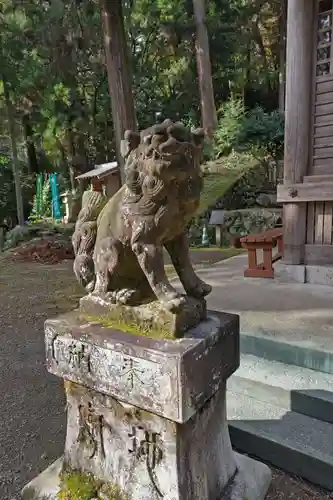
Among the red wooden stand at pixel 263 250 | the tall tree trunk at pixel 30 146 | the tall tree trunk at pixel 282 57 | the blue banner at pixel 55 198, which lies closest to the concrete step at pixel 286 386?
the red wooden stand at pixel 263 250

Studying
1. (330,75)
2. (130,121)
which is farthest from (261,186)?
(330,75)

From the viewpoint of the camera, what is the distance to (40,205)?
1471 cm

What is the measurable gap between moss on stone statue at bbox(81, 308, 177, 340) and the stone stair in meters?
1.05

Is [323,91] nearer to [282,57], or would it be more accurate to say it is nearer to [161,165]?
[161,165]

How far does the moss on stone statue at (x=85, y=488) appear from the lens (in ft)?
5.07

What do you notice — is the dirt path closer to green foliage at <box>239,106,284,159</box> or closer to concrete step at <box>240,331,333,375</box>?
concrete step at <box>240,331,333,375</box>

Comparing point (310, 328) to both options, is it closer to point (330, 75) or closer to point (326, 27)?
point (330, 75)

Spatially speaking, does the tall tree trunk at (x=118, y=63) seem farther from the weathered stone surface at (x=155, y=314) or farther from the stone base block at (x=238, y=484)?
the stone base block at (x=238, y=484)

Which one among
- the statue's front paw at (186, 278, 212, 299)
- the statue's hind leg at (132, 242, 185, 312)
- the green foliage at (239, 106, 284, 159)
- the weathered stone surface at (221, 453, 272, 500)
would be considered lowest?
the weathered stone surface at (221, 453, 272, 500)

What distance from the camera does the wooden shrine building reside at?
11.5ft

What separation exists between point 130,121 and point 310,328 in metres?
5.10

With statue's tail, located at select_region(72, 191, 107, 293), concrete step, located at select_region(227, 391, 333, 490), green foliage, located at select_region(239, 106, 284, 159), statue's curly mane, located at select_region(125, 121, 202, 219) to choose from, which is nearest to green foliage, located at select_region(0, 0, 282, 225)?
green foliage, located at select_region(239, 106, 284, 159)

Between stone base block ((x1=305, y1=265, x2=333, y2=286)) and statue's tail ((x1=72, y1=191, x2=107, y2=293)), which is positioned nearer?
statue's tail ((x1=72, y1=191, x2=107, y2=293))

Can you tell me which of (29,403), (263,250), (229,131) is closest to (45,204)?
(229,131)
